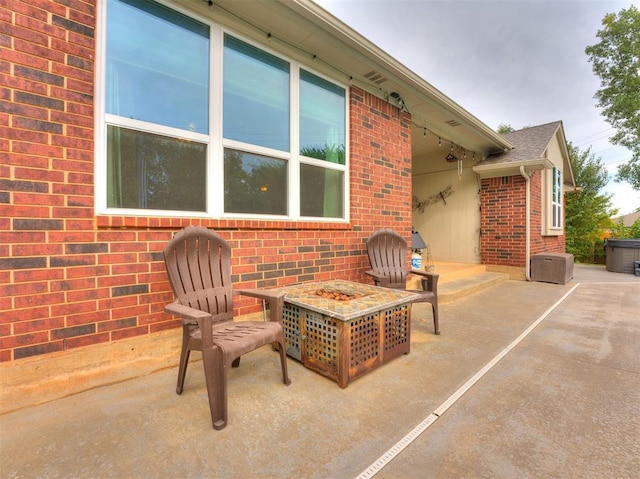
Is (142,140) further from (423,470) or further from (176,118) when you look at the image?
(423,470)

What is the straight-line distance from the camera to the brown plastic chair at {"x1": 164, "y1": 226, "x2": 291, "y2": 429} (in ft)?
5.05

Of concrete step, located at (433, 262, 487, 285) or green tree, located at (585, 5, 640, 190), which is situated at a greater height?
green tree, located at (585, 5, 640, 190)

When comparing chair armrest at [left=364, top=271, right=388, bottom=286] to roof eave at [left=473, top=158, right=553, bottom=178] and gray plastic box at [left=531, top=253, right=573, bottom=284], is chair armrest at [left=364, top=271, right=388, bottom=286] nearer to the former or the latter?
roof eave at [left=473, top=158, right=553, bottom=178]

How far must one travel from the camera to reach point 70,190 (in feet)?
6.15

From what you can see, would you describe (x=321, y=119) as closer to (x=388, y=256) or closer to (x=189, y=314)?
(x=388, y=256)

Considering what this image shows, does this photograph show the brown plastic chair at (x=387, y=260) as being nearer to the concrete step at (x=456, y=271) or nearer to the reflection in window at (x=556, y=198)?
the concrete step at (x=456, y=271)

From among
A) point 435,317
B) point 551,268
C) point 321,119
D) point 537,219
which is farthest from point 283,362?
point 537,219

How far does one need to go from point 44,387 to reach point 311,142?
3.13 meters

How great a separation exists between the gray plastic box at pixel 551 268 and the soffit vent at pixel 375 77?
5.42 metres

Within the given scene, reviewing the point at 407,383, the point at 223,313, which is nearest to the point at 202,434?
the point at 223,313

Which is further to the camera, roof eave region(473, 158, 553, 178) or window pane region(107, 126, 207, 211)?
roof eave region(473, 158, 553, 178)

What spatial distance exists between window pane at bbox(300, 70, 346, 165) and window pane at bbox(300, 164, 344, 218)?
7.3 inches

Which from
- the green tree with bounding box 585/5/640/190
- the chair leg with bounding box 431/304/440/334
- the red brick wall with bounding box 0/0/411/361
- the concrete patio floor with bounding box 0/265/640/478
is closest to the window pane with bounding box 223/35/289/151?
the red brick wall with bounding box 0/0/411/361

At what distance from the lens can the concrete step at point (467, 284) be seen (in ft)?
15.0
